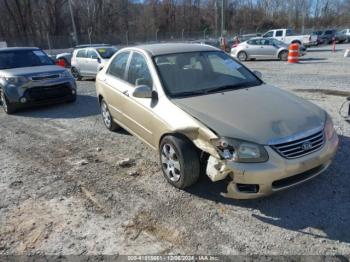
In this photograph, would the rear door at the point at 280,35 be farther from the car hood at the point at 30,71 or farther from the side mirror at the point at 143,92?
the side mirror at the point at 143,92

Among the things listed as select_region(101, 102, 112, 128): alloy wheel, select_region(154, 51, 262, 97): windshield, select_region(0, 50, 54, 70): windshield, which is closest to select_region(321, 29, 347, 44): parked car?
select_region(0, 50, 54, 70): windshield

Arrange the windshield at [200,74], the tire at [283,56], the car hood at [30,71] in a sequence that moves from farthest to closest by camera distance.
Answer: the tire at [283,56], the car hood at [30,71], the windshield at [200,74]

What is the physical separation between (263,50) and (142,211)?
56.5 feet

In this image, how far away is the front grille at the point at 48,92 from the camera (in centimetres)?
769

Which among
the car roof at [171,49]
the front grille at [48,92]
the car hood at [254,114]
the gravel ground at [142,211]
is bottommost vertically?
the gravel ground at [142,211]

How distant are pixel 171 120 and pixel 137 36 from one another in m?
39.1

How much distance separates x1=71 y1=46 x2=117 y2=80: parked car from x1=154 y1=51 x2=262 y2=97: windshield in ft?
29.3

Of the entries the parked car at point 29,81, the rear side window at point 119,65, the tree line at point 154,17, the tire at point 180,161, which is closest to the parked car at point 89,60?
the parked car at point 29,81

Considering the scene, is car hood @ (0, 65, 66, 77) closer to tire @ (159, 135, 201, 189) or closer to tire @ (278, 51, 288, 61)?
tire @ (159, 135, 201, 189)

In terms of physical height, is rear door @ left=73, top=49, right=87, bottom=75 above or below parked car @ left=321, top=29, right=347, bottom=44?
below

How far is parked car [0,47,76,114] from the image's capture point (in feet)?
24.8

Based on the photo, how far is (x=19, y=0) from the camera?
140 ft

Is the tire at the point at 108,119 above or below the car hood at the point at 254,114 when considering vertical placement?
below

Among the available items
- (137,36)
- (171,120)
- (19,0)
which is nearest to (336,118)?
(171,120)
